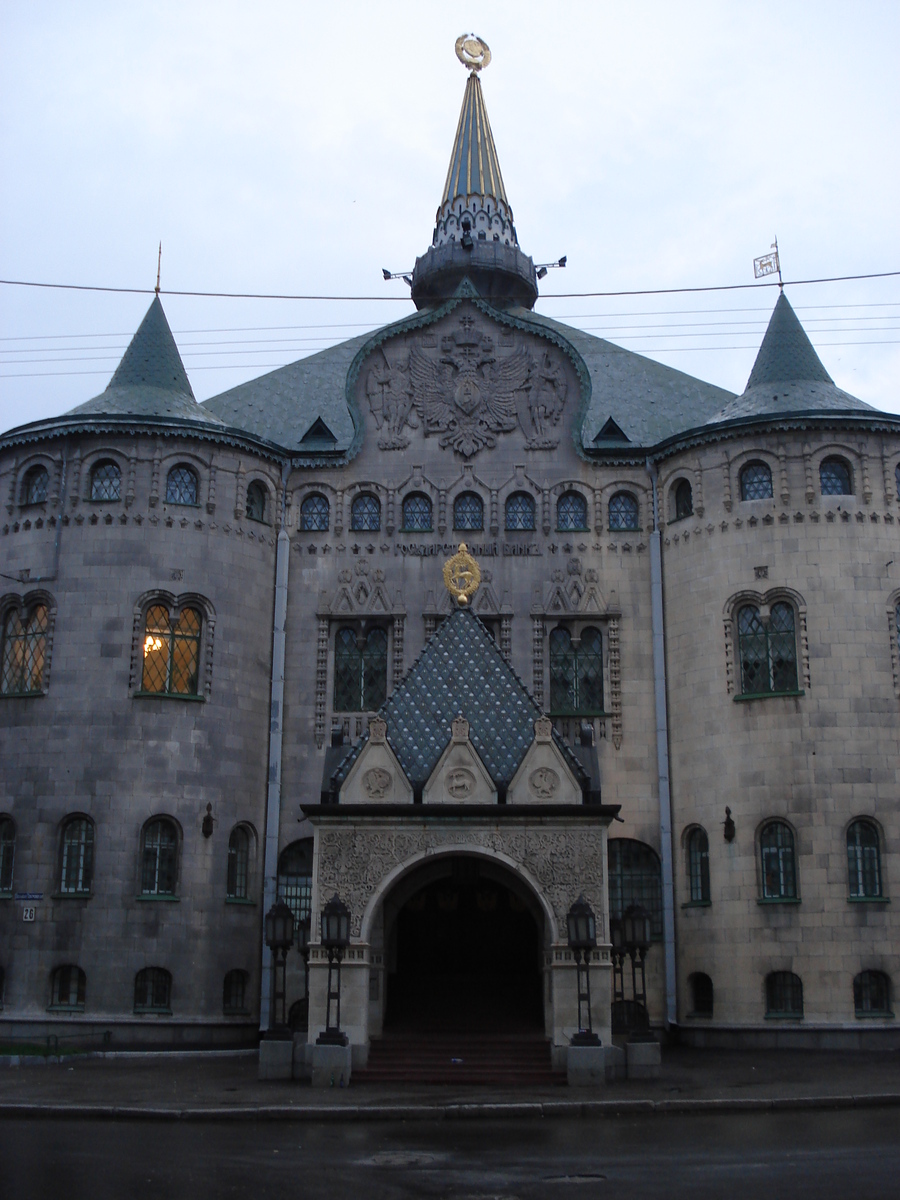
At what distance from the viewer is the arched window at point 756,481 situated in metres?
33.0

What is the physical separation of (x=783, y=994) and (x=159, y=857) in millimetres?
15558

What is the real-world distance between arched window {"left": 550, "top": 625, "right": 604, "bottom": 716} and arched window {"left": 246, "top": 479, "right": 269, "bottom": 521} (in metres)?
8.82

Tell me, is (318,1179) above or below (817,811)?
below

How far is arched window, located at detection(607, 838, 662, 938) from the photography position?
32.2m

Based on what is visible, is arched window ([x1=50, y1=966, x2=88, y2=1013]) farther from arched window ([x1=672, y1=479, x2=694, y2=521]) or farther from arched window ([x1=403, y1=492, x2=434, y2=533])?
arched window ([x1=672, y1=479, x2=694, y2=521])

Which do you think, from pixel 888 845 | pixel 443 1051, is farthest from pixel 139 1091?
pixel 888 845

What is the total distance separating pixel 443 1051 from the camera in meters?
25.3

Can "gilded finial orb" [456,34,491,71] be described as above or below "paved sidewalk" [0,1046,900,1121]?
above

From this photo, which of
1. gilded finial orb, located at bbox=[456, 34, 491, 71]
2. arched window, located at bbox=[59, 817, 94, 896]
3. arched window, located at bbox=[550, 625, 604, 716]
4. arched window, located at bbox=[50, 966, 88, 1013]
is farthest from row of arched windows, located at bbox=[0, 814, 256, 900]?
gilded finial orb, located at bbox=[456, 34, 491, 71]

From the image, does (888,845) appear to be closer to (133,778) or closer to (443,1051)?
(443,1051)

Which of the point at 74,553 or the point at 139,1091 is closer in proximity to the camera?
the point at 139,1091

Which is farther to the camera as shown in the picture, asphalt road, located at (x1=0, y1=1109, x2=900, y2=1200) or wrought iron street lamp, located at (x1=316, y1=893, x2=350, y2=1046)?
wrought iron street lamp, located at (x1=316, y1=893, x2=350, y2=1046)

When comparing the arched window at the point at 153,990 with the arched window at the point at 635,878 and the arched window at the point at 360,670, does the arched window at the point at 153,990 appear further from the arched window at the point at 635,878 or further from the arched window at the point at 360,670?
the arched window at the point at 635,878

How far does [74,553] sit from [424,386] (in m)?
10.9
